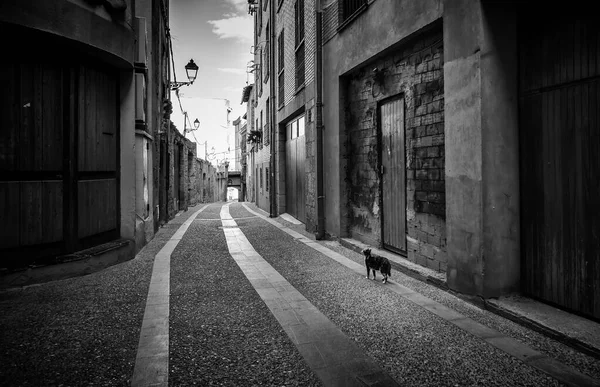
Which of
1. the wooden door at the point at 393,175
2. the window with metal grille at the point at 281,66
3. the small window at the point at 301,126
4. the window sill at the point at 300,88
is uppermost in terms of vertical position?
the window with metal grille at the point at 281,66

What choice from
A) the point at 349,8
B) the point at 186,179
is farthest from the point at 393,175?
the point at 186,179

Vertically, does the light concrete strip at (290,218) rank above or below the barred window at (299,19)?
below

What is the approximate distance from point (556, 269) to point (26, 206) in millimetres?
6457

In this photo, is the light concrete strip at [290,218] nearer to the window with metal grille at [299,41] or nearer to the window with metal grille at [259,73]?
the window with metal grille at [299,41]

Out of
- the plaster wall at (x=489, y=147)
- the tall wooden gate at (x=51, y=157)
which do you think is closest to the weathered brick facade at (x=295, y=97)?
the tall wooden gate at (x=51, y=157)

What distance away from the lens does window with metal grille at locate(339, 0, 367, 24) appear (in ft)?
22.7

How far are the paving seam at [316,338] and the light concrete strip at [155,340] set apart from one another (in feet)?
3.45

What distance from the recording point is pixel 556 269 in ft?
12.1

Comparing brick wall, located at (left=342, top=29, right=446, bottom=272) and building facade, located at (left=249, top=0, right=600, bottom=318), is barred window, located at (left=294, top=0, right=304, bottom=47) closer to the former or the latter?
building facade, located at (left=249, top=0, right=600, bottom=318)

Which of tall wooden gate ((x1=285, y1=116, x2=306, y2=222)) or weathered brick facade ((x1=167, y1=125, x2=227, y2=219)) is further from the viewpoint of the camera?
weathered brick facade ((x1=167, y1=125, x2=227, y2=219))

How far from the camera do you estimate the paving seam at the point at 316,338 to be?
8.64 ft

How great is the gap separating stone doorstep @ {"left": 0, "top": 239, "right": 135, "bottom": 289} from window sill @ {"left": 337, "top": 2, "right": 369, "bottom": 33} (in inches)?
231

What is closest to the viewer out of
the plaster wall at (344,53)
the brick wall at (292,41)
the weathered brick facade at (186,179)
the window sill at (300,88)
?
the plaster wall at (344,53)

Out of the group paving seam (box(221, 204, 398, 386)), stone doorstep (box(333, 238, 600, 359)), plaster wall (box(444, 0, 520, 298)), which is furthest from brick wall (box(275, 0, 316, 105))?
stone doorstep (box(333, 238, 600, 359))
